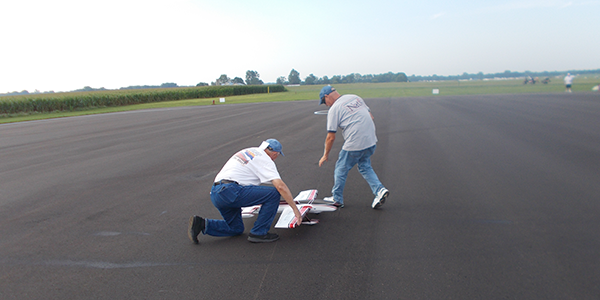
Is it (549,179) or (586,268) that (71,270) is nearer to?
(586,268)

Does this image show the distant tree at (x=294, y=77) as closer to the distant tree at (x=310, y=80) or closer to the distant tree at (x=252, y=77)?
the distant tree at (x=310, y=80)

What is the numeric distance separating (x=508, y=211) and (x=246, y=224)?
3586mm

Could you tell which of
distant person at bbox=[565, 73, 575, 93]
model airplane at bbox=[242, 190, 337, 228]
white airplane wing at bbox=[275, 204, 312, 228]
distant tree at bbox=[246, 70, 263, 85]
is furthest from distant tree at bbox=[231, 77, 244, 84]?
white airplane wing at bbox=[275, 204, 312, 228]

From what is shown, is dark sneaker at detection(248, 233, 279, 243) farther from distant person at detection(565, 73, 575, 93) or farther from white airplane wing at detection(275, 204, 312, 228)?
distant person at detection(565, 73, 575, 93)

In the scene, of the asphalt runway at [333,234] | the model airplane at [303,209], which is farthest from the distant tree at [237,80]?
the model airplane at [303,209]

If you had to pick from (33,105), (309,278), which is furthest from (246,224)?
(33,105)

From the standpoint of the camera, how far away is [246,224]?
472 cm

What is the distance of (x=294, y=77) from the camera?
5212 inches

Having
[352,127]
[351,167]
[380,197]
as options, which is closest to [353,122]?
[352,127]

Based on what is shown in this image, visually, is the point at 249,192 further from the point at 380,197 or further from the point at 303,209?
the point at 380,197

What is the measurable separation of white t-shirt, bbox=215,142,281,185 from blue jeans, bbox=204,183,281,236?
0.30 feet

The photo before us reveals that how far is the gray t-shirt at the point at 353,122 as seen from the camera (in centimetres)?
472

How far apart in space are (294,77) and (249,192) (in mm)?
131576

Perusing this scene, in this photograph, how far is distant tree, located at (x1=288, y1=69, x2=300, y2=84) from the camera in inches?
5202
